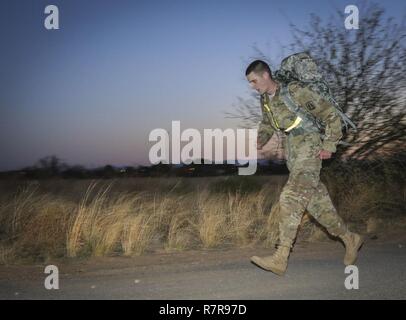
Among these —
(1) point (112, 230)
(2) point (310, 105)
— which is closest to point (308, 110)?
(2) point (310, 105)

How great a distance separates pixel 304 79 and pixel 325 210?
1.45m

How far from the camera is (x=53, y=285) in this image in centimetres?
511

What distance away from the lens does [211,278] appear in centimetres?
531

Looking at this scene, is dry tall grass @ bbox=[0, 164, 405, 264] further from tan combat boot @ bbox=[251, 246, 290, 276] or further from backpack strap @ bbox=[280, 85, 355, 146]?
backpack strap @ bbox=[280, 85, 355, 146]

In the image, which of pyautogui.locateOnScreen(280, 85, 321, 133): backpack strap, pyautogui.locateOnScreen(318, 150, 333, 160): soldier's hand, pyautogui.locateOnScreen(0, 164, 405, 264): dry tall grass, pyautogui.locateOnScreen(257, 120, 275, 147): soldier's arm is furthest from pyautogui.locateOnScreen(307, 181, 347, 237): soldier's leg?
pyautogui.locateOnScreen(0, 164, 405, 264): dry tall grass

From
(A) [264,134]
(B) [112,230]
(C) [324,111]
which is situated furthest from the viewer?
(B) [112,230]

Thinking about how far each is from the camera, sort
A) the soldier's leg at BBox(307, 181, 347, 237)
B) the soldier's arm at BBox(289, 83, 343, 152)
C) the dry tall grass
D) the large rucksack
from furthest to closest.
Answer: the dry tall grass < the soldier's leg at BBox(307, 181, 347, 237) < the large rucksack < the soldier's arm at BBox(289, 83, 343, 152)

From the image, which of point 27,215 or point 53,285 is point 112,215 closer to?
point 27,215

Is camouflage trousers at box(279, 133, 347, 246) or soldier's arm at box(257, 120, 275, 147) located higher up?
soldier's arm at box(257, 120, 275, 147)

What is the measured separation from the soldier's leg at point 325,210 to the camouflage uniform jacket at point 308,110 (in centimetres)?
55

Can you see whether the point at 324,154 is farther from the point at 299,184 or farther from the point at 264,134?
the point at 264,134

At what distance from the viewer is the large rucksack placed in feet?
17.3

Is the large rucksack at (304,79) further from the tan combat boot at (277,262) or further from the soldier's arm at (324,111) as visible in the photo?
the tan combat boot at (277,262)
